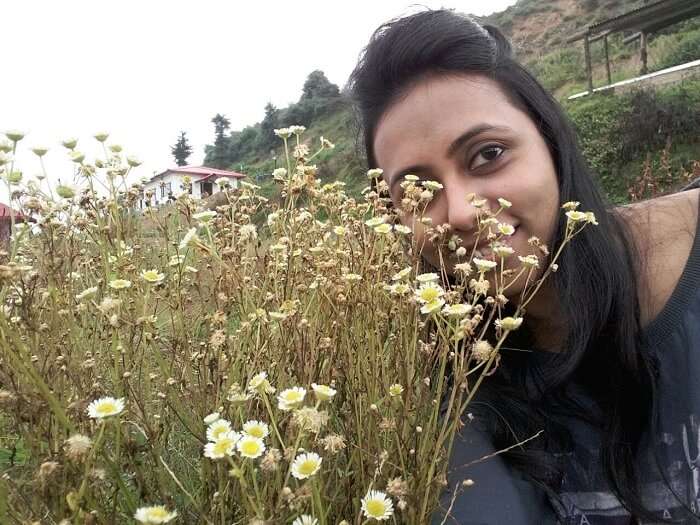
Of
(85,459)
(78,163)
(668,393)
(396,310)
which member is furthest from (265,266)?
(668,393)

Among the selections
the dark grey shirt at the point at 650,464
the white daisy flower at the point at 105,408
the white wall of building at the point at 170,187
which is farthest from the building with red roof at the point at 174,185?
the dark grey shirt at the point at 650,464

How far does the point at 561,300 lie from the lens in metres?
1.37

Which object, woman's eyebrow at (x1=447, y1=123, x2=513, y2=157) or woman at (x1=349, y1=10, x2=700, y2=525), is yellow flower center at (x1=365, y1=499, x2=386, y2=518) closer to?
woman at (x1=349, y1=10, x2=700, y2=525)

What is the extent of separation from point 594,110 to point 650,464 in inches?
363

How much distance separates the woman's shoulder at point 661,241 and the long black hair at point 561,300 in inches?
1.9

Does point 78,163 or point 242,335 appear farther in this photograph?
point 78,163

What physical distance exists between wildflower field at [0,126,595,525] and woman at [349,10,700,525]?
0.10 meters

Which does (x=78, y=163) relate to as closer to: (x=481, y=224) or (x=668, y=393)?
(x=481, y=224)

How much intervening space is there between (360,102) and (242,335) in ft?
2.65

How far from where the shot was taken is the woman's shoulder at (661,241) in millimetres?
1396

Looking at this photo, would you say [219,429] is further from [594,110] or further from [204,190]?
[594,110]

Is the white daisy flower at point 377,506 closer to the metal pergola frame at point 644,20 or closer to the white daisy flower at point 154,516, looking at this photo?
the white daisy flower at point 154,516

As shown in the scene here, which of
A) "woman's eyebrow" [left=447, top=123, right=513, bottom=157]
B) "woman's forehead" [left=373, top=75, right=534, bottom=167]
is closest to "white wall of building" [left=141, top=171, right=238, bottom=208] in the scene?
"woman's forehead" [left=373, top=75, right=534, bottom=167]

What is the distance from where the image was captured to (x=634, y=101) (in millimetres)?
8492
